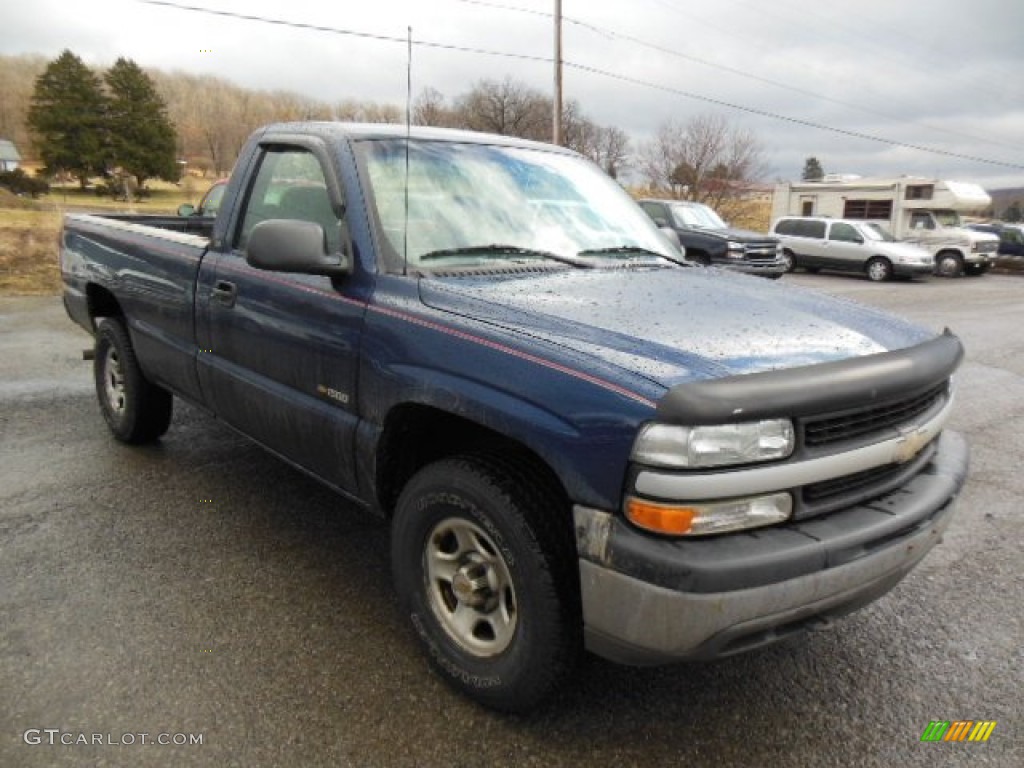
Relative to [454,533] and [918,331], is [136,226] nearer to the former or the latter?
[454,533]

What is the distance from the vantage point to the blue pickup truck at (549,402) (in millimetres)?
1966

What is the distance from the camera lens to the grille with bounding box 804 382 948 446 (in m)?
2.09

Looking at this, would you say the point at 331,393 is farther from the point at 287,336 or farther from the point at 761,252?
the point at 761,252

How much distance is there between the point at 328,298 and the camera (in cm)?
291

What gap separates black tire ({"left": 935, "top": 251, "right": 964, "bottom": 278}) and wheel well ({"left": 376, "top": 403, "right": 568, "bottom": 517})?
26.1m

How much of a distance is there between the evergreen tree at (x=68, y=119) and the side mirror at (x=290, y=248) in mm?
68949

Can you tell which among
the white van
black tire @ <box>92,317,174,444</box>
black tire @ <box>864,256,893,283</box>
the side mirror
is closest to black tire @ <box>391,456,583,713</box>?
the side mirror

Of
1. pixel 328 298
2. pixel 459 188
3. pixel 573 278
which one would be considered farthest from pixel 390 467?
pixel 459 188

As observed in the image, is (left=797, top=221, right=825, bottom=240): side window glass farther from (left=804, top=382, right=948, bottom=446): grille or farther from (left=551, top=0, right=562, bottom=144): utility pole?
(left=804, top=382, right=948, bottom=446): grille

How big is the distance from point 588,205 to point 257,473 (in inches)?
95.3

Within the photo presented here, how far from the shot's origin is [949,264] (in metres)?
24.5

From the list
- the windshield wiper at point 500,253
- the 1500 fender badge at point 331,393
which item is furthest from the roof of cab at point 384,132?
the 1500 fender badge at point 331,393

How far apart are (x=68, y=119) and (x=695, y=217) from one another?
60.9 m

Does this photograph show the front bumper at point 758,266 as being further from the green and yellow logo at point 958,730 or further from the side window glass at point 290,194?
the green and yellow logo at point 958,730
